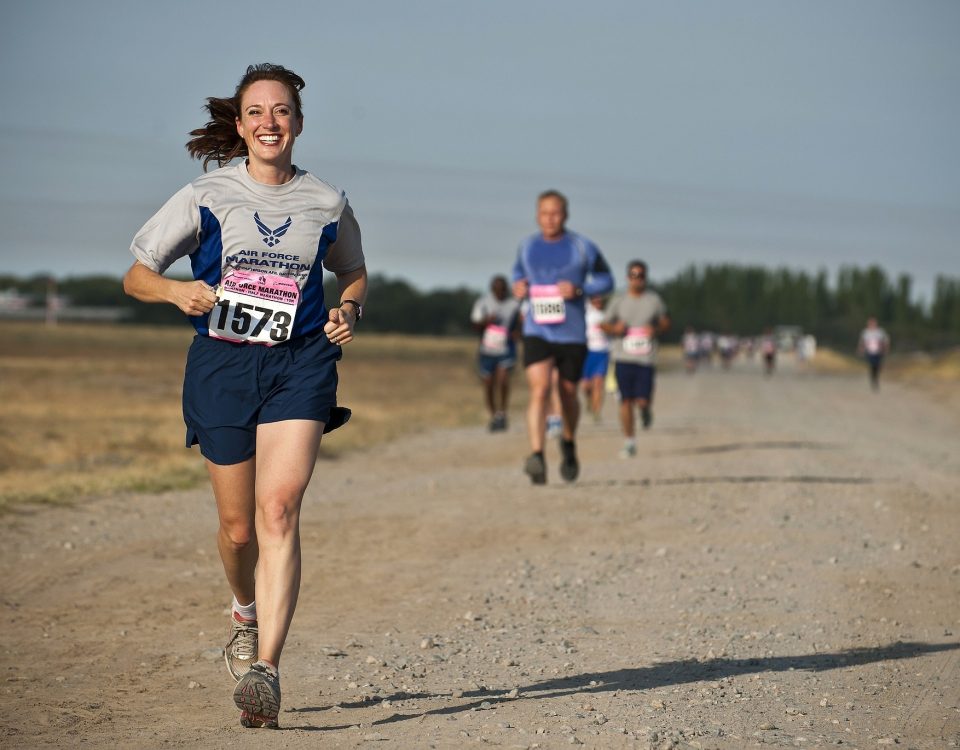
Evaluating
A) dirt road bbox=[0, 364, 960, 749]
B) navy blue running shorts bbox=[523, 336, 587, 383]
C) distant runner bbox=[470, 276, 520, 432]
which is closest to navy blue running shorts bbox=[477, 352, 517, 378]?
distant runner bbox=[470, 276, 520, 432]

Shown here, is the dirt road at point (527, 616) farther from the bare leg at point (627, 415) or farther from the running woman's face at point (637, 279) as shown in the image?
the running woman's face at point (637, 279)

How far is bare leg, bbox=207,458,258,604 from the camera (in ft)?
18.3

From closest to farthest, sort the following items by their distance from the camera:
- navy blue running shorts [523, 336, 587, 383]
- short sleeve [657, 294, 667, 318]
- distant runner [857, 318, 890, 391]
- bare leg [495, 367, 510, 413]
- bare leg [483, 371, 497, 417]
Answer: navy blue running shorts [523, 336, 587, 383] < short sleeve [657, 294, 667, 318] < bare leg [495, 367, 510, 413] < bare leg [483, 371, 497, 417] < distant runner [857, 318, 890, 391]

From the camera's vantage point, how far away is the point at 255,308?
539 centimetres

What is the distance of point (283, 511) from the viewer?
5.41 meters

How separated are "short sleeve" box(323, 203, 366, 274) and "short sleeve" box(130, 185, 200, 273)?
0.52 meters

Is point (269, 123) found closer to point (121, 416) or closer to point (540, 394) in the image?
point (540, 394)

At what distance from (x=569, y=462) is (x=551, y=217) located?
208 centimetres

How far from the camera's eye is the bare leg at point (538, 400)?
12117mm

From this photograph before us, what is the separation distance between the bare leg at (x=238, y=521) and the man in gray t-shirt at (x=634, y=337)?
1049 centimetres

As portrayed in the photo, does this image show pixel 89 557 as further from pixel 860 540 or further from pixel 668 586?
pixel 860 540

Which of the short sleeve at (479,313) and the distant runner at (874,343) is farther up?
the short sleeve at (479,313)

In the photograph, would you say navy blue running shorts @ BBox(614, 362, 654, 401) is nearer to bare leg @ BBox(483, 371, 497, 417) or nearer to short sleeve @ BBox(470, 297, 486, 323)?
short sleeve @ BBox(470, 297, 486, 323)

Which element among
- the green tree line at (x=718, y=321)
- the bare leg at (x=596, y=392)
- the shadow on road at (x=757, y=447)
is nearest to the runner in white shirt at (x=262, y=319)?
the shadow on road at (x=757, y=447)
